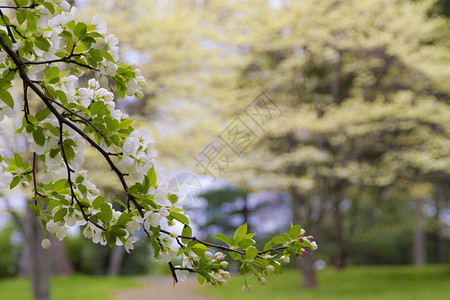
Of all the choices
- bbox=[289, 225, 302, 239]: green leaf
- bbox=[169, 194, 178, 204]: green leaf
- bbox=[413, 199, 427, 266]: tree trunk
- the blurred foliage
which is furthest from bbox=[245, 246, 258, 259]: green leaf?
bbox=[413, 199, 427, 266]: tree trunk

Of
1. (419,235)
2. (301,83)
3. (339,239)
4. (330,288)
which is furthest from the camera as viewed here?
(419,235)

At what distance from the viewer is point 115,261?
13312 mm

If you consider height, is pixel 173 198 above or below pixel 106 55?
below

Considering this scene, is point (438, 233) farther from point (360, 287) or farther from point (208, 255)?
point (208, 255)

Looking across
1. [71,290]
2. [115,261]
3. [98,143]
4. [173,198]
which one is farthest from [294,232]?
[115,261]

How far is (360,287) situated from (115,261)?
6818 mm

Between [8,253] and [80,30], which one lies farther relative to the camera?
[8,253]

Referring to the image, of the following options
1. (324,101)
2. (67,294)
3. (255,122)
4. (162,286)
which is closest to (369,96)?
(324,101)

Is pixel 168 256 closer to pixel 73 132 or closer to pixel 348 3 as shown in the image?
pixel 73 132

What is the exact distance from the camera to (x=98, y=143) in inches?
47.1

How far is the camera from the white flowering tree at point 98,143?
1.15 metres

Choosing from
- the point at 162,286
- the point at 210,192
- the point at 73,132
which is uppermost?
the point at 210,192

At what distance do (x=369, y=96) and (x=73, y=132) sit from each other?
9.28m

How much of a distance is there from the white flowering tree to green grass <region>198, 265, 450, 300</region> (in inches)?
277
